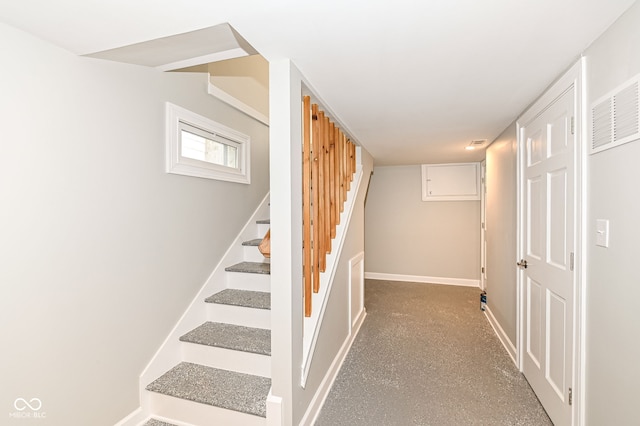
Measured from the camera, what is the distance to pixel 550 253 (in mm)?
1833

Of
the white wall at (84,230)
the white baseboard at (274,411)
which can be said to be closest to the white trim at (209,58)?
the white wall at (84,230)

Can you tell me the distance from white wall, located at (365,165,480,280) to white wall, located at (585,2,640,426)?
3667 mm

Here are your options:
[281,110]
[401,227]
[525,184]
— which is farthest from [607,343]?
[401,227]

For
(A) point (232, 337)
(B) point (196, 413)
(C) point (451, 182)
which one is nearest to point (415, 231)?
(C) point (451, 182)

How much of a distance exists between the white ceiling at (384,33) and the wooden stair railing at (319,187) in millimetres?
283

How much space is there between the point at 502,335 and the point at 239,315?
256cm

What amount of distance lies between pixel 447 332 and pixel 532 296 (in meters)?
1.25

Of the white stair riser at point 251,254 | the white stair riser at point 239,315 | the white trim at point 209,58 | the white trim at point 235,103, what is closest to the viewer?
the white trim at point 209,58

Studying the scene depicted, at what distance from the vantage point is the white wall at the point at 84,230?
1237mm

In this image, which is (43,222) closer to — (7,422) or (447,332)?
(7,422)

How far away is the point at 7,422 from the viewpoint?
1.19 metres

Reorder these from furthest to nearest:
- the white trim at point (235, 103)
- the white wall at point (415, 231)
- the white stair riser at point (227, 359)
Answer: the white wall at point (415, 231) < the white trim at point (235, 103) < the white stair riser at point (227, 359)

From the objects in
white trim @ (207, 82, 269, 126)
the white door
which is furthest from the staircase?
the white door

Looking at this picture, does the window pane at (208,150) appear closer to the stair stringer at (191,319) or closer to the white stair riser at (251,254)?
the stair stringer at (191,319)
